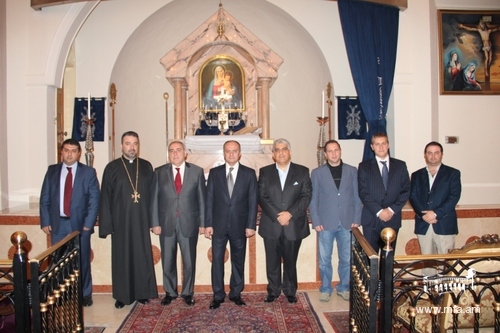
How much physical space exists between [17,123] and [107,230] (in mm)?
2847

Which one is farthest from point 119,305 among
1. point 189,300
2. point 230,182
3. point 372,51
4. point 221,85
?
point 221,85

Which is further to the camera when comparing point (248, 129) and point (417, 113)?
point (248, 129)

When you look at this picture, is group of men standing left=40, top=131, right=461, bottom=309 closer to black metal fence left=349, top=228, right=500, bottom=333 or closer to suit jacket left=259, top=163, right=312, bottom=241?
suit jacket left=259, top=163, right=312, bottom=241

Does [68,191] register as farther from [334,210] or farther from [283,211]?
[334,210]

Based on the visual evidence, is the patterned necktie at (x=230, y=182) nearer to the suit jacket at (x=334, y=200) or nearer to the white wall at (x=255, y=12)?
the suit jacket at (x=334, y=200)

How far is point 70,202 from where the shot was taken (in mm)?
4055

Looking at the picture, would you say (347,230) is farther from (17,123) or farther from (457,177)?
(17,123)

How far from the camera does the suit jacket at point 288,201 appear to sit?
3.95 meters

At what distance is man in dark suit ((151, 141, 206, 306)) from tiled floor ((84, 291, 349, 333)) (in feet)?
1.60

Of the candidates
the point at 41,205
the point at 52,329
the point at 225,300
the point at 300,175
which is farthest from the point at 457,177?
the point at 41,205

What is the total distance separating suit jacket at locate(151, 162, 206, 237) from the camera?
3967 millimetres

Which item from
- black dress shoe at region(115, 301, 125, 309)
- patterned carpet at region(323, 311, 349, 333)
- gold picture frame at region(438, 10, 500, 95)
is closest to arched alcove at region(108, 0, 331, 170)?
gold picture frame at region(438, 10, 500, 95)

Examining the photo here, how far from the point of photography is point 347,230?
408 centimetres

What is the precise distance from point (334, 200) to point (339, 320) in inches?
39.7
